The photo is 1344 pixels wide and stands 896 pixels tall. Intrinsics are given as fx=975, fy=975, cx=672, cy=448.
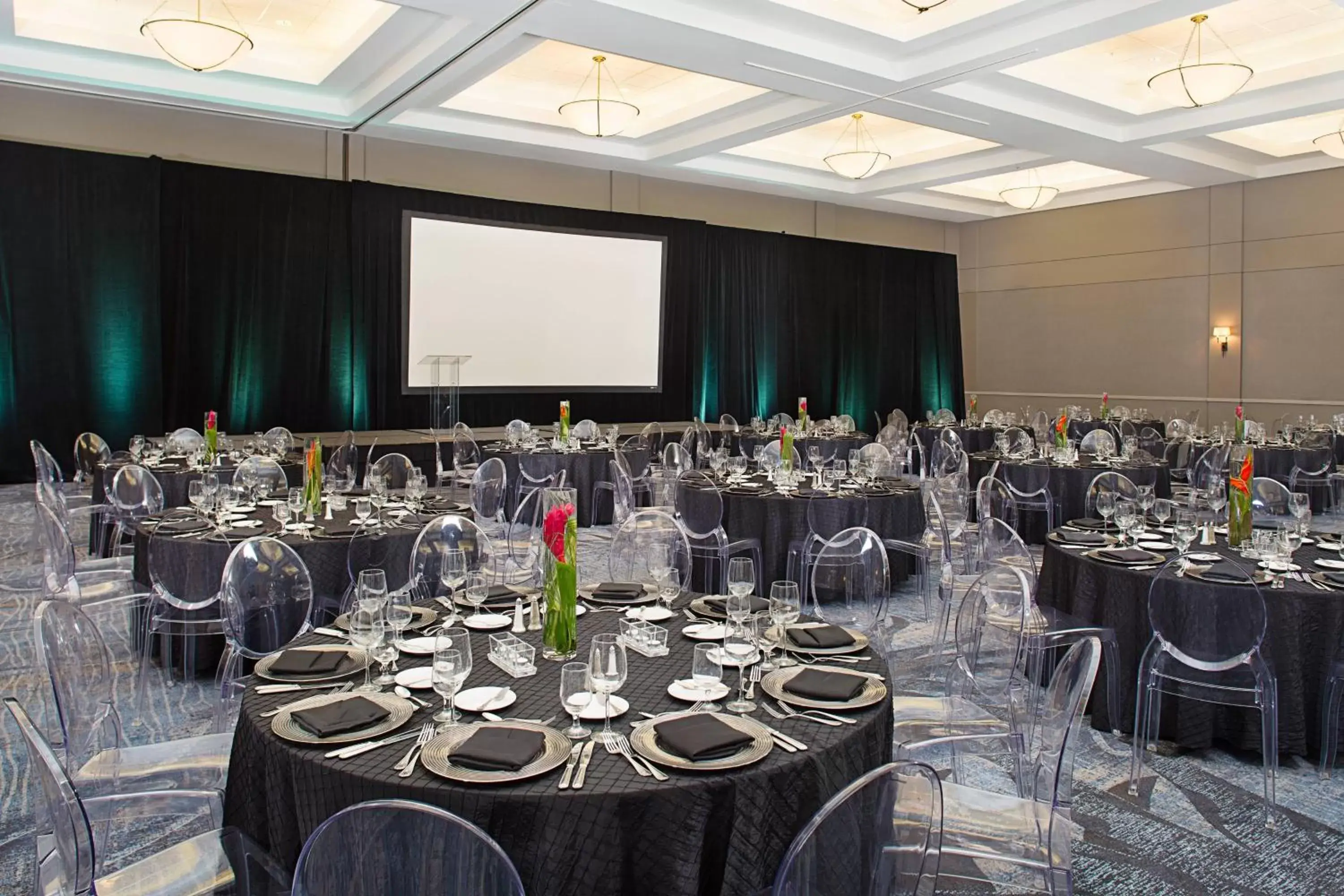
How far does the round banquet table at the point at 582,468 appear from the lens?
8.24 m

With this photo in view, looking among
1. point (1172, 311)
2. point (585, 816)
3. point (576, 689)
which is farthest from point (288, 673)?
point (1172, 311)

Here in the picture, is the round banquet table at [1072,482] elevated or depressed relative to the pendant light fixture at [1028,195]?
depressed

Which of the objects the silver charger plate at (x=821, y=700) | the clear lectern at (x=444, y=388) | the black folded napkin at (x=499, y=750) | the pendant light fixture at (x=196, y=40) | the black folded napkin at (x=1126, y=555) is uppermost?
the pendant light fixture at (x=196, y=40)

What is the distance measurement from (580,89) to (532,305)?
2940 millimetres

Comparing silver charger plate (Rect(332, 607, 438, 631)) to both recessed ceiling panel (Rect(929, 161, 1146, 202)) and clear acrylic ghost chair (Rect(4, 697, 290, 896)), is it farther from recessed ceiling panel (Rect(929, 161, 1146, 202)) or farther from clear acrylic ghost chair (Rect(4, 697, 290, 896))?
recessed ceiling panel (Rect(929, 161, 1146, 202))

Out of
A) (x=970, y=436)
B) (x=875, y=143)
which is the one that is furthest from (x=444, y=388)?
(x=875, y=143)

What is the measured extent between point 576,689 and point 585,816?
28 centimetres

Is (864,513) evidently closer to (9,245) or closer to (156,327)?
(156,327)

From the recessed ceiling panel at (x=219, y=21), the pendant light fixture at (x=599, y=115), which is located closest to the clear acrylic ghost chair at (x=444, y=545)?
the recessed ceiling panel at (x=219, y=21)

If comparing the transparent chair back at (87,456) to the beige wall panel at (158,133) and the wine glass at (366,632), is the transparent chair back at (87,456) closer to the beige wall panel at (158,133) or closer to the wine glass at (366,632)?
the beige wall panel at (158,133)

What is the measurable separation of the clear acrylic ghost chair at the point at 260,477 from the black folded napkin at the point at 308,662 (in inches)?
121

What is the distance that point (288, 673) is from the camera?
2412mm

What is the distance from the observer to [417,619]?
2.93m

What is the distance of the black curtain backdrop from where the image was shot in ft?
31.3
